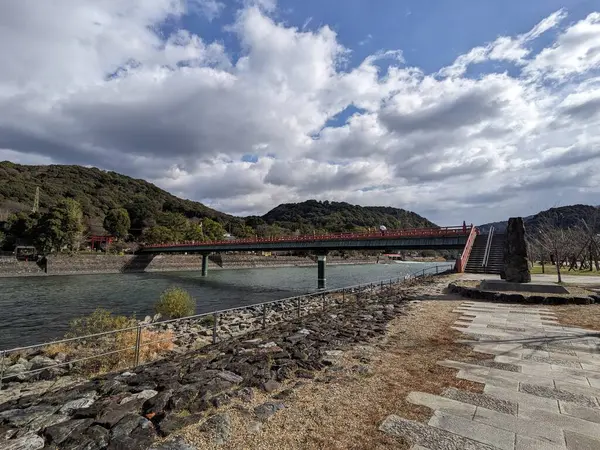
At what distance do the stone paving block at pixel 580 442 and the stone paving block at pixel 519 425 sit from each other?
0.08 meters

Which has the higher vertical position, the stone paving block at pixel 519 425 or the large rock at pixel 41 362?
the stone paving block at pixel 519 425

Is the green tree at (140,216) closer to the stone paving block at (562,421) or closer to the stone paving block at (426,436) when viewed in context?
the stone paving block at (426,436)

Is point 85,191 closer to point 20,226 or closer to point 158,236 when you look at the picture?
point 158,236

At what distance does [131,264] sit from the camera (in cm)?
6731

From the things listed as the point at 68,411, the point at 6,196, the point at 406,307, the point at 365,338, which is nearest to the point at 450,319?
the point at 406,307

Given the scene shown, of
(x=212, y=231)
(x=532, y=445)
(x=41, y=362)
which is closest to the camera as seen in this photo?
(x=532, y=445)

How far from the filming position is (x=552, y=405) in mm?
5156

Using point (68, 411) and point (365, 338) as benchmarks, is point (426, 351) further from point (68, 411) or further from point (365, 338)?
point (68, 411)

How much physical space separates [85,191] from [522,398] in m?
164

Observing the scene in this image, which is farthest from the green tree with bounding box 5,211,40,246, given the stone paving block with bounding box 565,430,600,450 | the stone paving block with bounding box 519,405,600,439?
the stone paving block with bounding box 565,430,600,450

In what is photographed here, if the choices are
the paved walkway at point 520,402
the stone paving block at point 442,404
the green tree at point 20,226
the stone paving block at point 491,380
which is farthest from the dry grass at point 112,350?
the green tree at point 20,226

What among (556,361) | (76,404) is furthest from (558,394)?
(76,404)

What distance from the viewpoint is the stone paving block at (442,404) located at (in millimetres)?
4949

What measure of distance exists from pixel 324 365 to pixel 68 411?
15.4 feet
